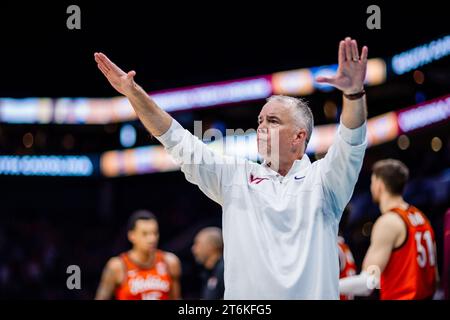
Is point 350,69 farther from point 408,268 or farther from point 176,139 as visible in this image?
point 408,268

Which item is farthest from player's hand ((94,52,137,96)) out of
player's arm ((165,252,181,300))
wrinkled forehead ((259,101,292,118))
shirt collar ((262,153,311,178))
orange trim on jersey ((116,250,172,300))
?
player's arm ((165,252,181,300))

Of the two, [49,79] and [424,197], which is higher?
[49,79]

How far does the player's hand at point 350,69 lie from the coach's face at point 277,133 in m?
0.39

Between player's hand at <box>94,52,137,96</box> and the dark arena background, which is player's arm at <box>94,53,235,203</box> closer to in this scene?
player's hand at <box>94,52,137,96</box>

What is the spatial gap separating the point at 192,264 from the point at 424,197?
6.51 meters

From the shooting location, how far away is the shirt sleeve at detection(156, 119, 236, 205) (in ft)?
10.3

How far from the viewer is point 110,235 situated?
18.7 metres

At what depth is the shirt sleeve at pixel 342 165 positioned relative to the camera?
2918 millimetres

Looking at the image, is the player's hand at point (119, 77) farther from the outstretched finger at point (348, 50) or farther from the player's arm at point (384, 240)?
the player's arm at point (384, 240)

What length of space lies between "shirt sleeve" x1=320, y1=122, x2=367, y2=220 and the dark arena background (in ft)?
22.8

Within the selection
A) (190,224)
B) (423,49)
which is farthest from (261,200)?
(190,224)

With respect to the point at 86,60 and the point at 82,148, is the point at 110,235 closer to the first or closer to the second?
the point at 82,148

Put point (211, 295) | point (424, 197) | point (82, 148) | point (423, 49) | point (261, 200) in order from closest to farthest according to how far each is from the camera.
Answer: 1. point (261, 200)
2. point (211, 295)
3. point (423, 49)
4. point (424, 197)
5. point (82, 148)

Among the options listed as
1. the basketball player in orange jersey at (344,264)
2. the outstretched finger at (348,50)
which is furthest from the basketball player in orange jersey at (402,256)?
the outstretched finger at (348,50)
